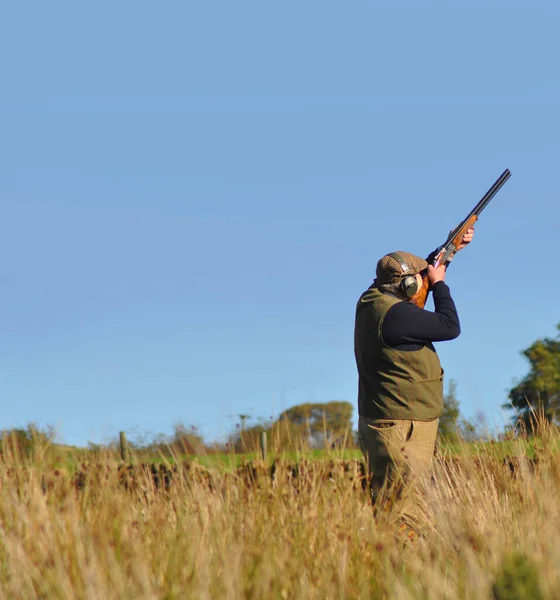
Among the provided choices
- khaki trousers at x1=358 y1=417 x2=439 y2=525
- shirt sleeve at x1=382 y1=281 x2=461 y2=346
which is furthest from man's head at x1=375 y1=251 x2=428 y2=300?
khaki trousers at x1=358 y1=417 x2=439 y2=525

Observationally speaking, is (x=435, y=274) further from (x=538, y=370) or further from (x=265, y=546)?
(x=538, y=370)

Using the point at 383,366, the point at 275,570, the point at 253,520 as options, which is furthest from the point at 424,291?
the point at 275,570

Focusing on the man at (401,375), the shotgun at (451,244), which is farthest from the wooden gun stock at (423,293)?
the man at (401,375)

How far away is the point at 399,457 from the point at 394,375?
1.85ft

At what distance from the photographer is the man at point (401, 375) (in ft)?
19.7

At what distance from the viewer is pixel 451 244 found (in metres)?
7.21

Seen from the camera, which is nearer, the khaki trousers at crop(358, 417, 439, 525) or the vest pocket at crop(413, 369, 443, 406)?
the khaki trousers at crop(358, 417, 439, 525)

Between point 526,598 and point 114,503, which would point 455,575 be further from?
point 114,503

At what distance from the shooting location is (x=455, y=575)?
4211mm

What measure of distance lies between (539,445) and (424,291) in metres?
2.57

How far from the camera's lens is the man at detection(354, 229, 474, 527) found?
6016 millimetres

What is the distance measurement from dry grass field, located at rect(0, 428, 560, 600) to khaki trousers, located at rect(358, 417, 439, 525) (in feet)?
0.57

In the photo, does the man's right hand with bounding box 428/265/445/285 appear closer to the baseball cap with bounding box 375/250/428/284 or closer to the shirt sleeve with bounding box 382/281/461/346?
the baseball cap with bounding box 375/250/428/284

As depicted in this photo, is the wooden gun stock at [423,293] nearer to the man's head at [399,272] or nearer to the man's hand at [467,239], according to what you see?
the man's head at [399,272]
